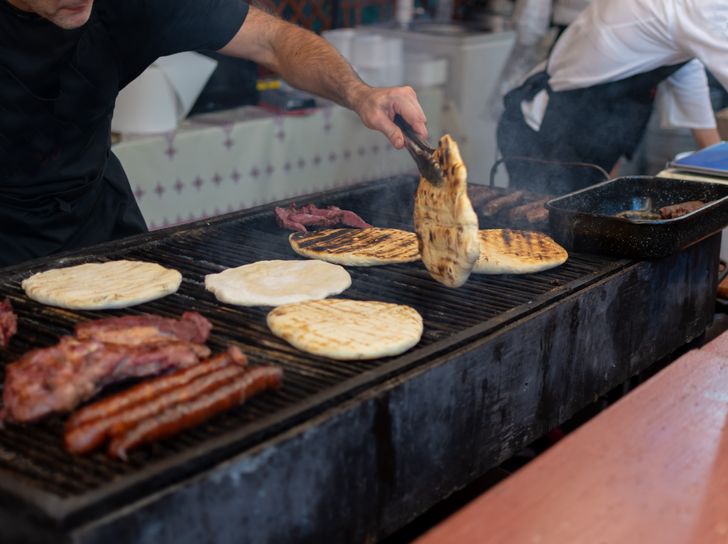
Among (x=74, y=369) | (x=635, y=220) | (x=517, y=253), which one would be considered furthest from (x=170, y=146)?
(x=74, y=369)

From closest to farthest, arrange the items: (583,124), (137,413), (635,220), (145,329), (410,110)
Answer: (137,413) → (145,329) → (635,220) → (410,110) → (583,124)

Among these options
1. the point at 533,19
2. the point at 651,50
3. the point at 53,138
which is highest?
the point at 533,19

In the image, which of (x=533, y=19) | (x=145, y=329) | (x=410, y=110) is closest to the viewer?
(x=145, y=329)

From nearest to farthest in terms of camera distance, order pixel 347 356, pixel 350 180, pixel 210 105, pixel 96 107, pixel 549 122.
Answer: pixel 347 356, pixel 96 107, pixel 549 122, pixel 210 105, pixel 350 180

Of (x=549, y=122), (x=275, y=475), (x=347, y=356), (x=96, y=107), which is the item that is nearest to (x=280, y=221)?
(x=96, y=107)

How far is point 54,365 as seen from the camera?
2078 mm

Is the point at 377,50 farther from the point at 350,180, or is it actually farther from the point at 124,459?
the point at 124,459

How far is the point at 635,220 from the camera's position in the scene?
10.0 feet

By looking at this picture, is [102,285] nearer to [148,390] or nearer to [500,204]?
[148,390]

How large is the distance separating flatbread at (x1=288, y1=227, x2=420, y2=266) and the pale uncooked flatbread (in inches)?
3.2

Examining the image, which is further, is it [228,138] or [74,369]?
[228,138]

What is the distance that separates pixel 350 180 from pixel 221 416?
16.7 feet

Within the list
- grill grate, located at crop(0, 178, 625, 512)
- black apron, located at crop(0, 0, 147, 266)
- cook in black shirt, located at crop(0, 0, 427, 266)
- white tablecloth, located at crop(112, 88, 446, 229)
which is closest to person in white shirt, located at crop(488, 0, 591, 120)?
white tablecloth, located at crop(112, 88, 446, 229)

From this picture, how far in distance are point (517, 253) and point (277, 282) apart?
88 cm
